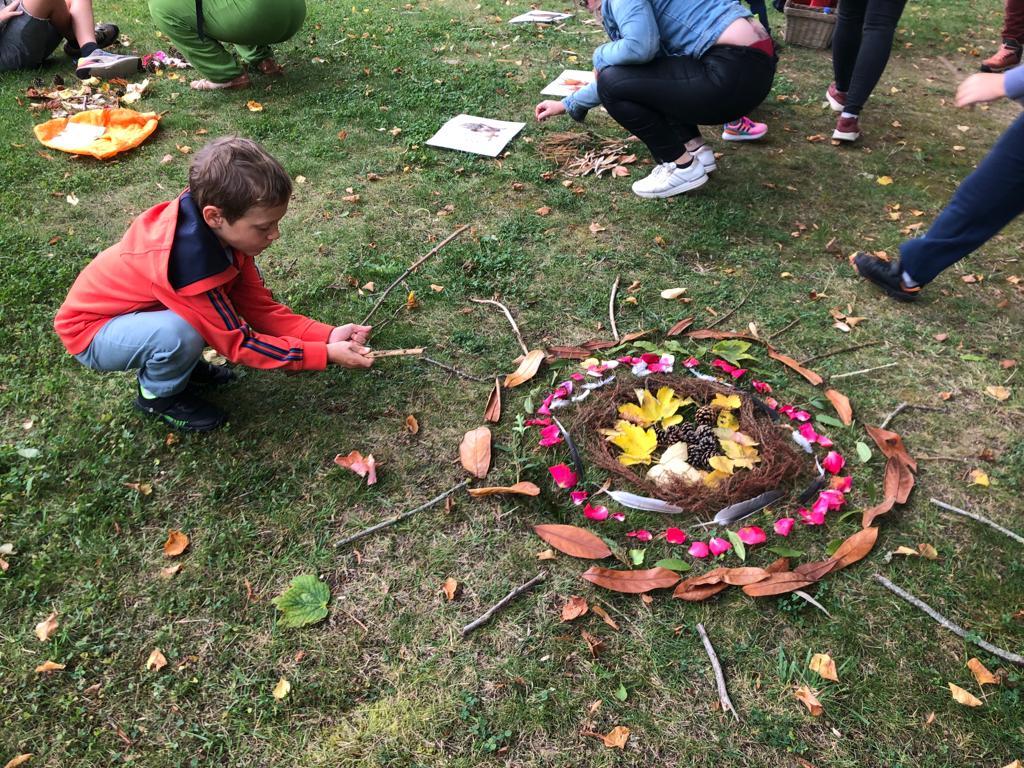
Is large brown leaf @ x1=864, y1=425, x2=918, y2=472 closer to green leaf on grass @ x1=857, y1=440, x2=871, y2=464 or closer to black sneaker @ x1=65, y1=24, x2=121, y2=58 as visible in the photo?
green leaf on grass @ x1=857, y1=440, x2=871, y2=464

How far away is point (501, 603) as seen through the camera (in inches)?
78.5

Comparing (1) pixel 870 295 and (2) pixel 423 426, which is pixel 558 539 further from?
(1) pixel 870 295

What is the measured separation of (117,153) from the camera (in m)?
4.37

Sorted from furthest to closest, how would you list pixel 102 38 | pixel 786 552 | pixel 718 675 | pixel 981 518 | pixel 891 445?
pixel 102 38 → pixel 891 445 → pixel 981 518 → pixel 786 552 → pixel 718 675

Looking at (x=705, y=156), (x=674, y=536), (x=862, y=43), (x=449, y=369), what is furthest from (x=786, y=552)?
(x=862, y=43)

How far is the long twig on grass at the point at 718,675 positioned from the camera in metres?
1.76

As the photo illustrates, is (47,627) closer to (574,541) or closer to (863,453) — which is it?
(574,541)

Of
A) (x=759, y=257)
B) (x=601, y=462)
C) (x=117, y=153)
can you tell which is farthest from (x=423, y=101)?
(x=601, y=462)

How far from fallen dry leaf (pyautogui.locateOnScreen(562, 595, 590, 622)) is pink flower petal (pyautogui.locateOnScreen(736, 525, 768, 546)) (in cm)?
57

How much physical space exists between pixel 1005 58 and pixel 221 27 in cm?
646

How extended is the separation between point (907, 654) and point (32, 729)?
2.41 m

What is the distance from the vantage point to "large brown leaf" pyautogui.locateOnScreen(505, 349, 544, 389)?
8.89 feet

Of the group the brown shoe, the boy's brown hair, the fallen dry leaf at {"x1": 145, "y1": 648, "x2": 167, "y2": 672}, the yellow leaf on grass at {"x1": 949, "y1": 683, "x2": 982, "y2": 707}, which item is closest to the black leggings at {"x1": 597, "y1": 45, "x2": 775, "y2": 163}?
→ the boy's brown hair

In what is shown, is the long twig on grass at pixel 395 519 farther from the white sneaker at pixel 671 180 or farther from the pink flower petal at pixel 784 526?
the white sneaker at pixel 671 180
